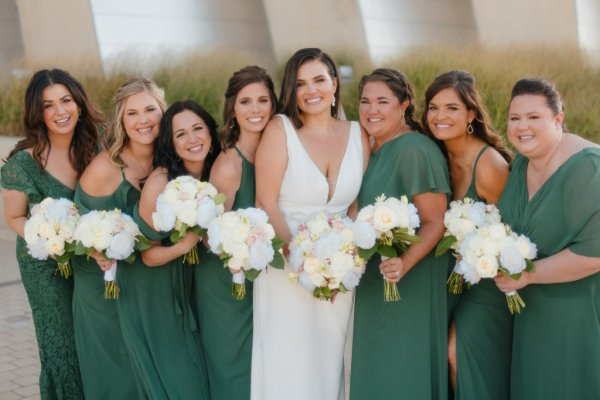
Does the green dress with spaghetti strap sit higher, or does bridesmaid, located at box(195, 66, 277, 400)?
bridesmaid, located at box(195, 66, 277, 400)

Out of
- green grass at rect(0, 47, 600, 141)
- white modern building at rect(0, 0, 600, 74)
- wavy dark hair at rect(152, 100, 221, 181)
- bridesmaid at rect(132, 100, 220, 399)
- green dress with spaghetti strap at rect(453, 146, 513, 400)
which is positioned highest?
white modern building at rect(0, 0, 600, 74)

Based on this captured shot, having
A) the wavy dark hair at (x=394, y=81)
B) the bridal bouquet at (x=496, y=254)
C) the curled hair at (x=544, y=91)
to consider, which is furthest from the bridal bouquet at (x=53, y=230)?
the curled hair at (x=544, y=91)

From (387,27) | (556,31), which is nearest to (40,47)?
(387,27)

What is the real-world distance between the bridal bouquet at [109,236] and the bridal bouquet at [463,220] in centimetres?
173

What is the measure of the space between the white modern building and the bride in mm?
9649

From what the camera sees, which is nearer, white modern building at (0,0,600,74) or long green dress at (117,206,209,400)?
long green dress at (117,206,209,400)

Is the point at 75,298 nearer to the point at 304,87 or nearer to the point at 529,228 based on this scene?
the point at 304,87

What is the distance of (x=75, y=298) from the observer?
15.3 ft

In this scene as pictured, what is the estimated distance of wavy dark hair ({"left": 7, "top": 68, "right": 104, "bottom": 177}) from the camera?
187 inches

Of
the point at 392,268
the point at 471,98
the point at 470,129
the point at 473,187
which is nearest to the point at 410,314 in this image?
the point at 392,268

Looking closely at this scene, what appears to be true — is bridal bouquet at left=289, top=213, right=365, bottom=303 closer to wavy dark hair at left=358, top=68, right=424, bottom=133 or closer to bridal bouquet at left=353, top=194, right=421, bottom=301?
bridal bouquet at left=353, top=194, right=421, bottom=301

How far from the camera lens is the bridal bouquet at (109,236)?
4117mm

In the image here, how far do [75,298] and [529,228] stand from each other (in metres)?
2.81

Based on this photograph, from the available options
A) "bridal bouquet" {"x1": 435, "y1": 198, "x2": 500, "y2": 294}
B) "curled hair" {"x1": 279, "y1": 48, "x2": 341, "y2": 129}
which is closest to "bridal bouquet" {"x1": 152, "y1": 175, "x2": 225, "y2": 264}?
"curled hair" {"x1": 279, "y1": 48, "x2": 341, "y2": 129}
